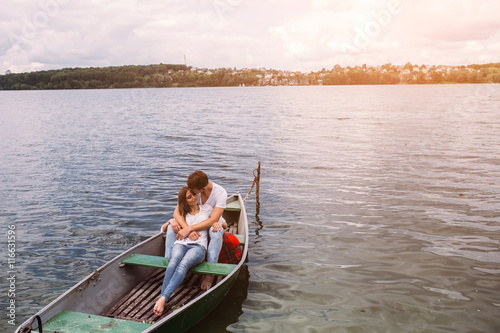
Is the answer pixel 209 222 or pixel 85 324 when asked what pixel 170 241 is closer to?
pixel 209 222

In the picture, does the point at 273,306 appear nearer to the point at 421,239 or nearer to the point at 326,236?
the point at 326,236

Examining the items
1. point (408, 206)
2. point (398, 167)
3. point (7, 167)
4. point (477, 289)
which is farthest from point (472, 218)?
point (7, 167)

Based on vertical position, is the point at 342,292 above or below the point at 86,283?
below

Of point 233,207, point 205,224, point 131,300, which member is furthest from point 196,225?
point 233,207

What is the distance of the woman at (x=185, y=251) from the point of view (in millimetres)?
6977

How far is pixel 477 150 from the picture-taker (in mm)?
24812

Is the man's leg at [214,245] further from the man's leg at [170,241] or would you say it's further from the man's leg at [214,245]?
the man's leg at [170,241]

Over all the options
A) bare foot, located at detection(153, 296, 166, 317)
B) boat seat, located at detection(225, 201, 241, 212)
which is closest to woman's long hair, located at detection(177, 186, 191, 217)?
bare foot, located at detection(153, 296, 166, 317)

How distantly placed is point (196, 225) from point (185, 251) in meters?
0.59

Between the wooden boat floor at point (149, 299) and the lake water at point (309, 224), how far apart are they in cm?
74

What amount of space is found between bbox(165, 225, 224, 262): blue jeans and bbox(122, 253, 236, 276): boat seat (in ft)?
0.68

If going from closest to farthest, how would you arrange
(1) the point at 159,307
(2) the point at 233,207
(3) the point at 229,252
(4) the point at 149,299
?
(1) the point at 159,307
(4) the point at 149,299
(3) the point at 229,252
(2) the point at 233,207

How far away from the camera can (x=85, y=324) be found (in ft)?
20.0

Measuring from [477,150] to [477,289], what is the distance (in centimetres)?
1903
